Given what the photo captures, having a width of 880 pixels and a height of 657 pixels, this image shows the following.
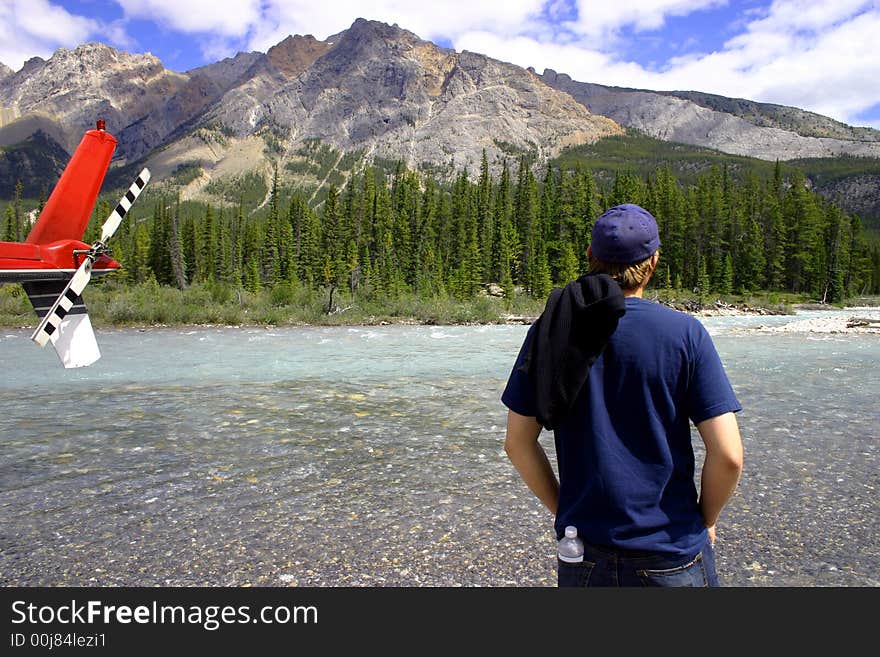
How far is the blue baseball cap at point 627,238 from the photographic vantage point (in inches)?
84.1

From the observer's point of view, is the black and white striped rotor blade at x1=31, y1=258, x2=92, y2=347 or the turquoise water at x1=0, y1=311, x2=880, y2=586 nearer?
the turquoise water at x1=0, y1=311, x2=880, y2=586

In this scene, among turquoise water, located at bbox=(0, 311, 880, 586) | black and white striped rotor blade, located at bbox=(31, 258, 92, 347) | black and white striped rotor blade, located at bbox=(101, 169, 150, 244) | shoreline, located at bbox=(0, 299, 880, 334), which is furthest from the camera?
shoreline, located at bbox=(0, 299, 880, 334)

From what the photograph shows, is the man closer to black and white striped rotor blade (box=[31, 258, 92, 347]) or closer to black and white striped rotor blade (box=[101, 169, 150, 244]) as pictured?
black and white striped rotor blade (box=[31, 258, 92, 347])

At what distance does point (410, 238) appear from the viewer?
254 feet

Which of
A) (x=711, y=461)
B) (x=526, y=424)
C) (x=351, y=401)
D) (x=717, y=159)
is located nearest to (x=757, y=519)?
(x=711, y=461)

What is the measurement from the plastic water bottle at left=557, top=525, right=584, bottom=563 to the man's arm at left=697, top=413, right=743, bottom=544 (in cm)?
50

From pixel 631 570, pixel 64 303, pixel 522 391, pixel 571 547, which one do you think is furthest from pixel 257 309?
pixel 631 570

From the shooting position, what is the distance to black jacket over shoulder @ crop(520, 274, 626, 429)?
6.51 feet

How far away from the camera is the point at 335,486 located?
6.66 m

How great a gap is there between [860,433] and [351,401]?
8.90 meters

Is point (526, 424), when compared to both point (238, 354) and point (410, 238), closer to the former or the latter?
point (238, 354)

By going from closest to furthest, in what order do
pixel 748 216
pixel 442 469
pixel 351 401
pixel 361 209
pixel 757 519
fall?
pixel 757 519
pixel 442 469
pixel 351 401
pixel 748 216
pixel 361 209

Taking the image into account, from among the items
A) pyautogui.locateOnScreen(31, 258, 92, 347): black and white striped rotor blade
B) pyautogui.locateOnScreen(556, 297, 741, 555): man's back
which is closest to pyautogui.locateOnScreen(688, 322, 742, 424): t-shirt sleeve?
pyautogui.locateOnScreen(556, 297, 741, 555): man's back

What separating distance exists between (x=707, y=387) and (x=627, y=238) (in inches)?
23.4
